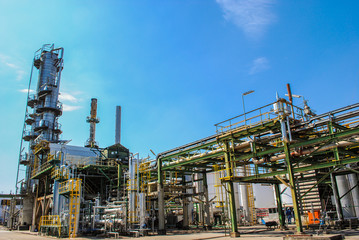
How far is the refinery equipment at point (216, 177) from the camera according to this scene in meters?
17.0

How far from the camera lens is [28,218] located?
4253 cm

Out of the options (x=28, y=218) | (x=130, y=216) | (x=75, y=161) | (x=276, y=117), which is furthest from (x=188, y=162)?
(x=28, y=218)

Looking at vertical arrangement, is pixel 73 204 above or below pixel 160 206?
above

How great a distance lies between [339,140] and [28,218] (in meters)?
44.0

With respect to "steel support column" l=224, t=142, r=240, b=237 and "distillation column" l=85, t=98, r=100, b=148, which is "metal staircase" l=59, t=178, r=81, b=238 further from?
"distillation column" l=85, t=98, r=100, b=148

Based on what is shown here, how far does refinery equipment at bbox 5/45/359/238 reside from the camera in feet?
55.9

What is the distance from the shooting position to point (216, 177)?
94.9 ft

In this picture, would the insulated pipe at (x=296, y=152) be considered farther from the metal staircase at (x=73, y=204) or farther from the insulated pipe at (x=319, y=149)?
the metal staircase at (x=73, y=204)

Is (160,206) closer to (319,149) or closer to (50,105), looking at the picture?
(319,149)

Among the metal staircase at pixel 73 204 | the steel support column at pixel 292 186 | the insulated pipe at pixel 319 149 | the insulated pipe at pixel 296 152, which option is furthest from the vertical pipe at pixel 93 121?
the steel support column at pixel 292 186

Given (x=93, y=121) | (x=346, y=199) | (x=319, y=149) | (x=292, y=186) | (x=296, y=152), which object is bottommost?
(x=346, y=199)

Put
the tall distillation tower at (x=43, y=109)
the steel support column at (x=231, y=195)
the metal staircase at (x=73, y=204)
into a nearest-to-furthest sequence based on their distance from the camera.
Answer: the steel support column at (x=231, y=195), the metal staircase at (x=73, y=204), the tall distillation tower at (x=43, y=109)

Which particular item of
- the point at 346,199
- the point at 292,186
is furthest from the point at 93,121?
the point at 292,186

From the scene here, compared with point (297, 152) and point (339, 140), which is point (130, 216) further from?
point (339, 140)
